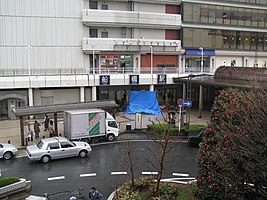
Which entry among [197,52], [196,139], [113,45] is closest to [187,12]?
→ [197,52]

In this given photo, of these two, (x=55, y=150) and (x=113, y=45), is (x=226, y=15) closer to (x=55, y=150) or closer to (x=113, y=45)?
(x=113, y=45)

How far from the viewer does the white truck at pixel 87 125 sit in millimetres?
23578

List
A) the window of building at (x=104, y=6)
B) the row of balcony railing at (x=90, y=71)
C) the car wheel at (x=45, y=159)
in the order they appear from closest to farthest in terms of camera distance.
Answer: the car wheel at (x=45, y=159), the row of balcony railing at (x=90, y=71), the window of building at (x=104, y=6)

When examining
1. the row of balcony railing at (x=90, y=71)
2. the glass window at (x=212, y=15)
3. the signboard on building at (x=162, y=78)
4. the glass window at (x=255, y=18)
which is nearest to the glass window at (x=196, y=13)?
the glass window at (x=212, y=15)

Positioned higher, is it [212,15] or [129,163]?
[212,15]

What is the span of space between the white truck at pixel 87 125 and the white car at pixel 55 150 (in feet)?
8.27

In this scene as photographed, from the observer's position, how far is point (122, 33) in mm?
42656

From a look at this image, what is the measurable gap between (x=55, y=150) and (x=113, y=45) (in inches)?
899

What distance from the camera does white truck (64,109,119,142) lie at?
23578mm

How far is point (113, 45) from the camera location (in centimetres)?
4069

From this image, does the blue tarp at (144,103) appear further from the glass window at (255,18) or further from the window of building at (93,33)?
the glass window at (255,18)

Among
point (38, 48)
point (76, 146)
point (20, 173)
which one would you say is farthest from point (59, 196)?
point (38, 48)

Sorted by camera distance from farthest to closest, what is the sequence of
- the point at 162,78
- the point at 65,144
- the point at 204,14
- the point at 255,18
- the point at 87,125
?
1. the point at 255,18
2. the point at 204,14
3. the point at 162,78
4. the point at 87,125
5. the point at 65,144

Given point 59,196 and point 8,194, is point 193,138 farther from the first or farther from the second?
point 8,194
